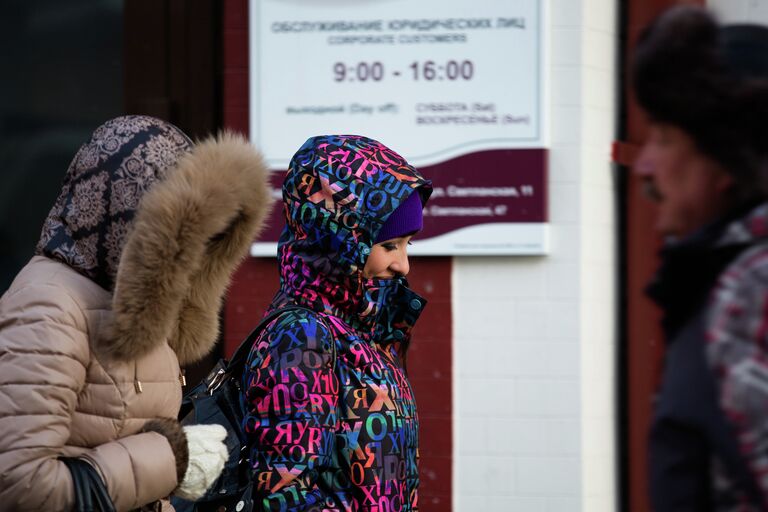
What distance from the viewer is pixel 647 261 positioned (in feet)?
17.1

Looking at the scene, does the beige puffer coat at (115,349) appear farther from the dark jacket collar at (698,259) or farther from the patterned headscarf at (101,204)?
the dark jacket collar at (698,259)

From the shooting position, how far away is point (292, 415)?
9.08ft

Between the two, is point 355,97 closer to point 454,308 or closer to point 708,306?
point 454,308

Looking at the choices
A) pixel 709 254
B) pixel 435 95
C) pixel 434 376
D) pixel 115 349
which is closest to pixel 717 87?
pixel 709 254

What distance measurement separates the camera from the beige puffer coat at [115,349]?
2520 mm

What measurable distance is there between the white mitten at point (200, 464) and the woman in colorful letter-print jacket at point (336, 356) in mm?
90

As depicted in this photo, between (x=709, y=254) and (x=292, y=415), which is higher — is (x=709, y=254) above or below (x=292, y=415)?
above

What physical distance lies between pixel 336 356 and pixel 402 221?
1.42ft

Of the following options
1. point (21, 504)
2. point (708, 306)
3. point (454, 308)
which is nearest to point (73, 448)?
point (21, 504)

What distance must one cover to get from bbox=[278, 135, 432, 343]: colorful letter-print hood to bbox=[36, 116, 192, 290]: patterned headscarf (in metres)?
0.42

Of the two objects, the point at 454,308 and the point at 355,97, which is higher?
the point at 355,97

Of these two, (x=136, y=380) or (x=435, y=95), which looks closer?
(x=136, y=380)

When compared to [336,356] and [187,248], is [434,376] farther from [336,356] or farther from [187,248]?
[187,248]

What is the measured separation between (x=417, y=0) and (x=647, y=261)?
152 centimetres
